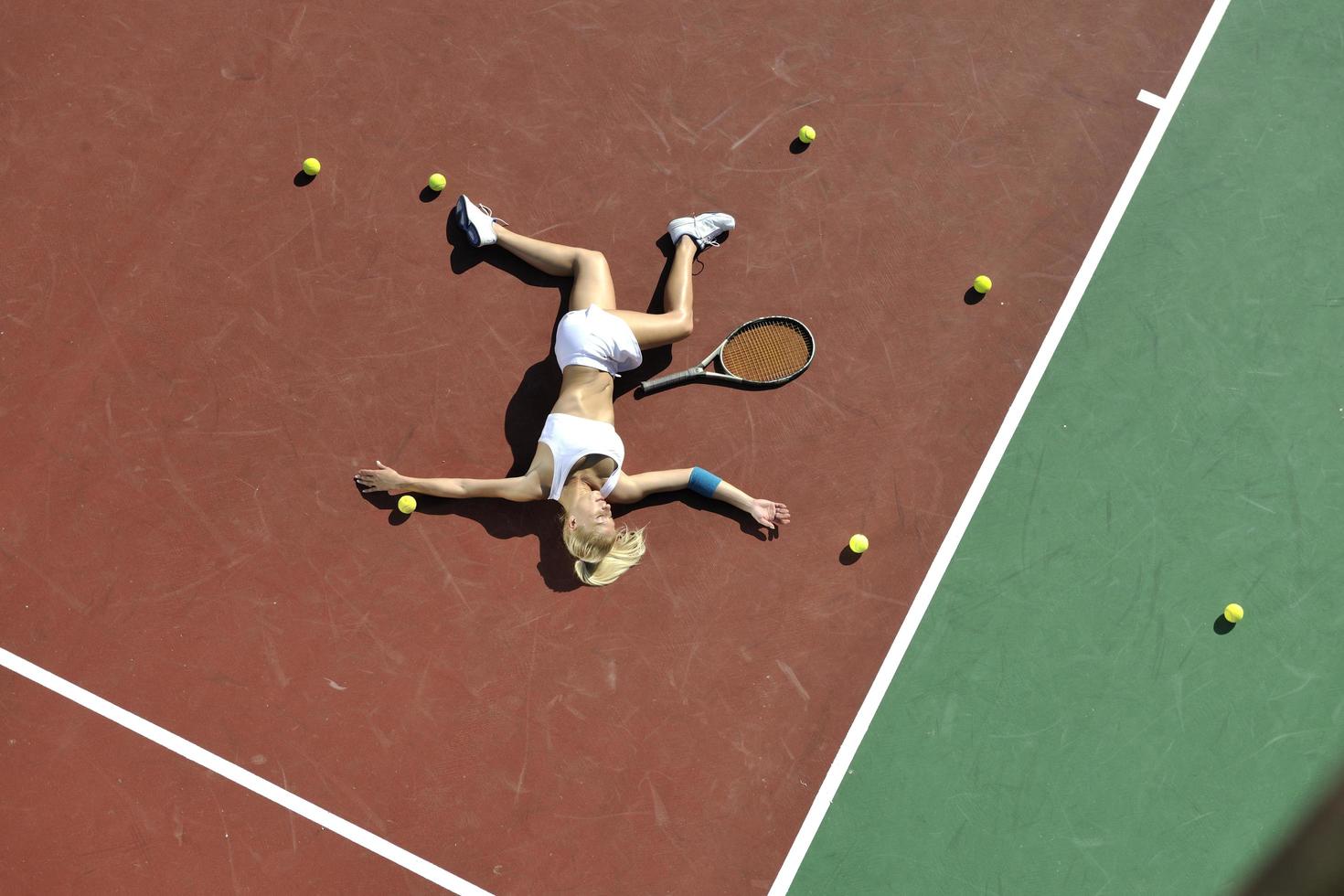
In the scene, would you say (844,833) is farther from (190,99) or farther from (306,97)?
(190,99)

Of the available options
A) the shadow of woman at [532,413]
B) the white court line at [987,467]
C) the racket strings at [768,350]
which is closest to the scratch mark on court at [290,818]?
the shadow of woman at [532,413]

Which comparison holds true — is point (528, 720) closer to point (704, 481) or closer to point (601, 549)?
point (601, 549)

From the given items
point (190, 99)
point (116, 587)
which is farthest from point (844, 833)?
point (190, 99)

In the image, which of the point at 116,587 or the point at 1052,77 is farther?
the point at 1052,77

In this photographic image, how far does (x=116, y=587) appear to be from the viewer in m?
7.20

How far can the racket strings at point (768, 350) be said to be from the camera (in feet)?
24.4

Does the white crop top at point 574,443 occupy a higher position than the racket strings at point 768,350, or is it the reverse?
the racket strings at point 768,350

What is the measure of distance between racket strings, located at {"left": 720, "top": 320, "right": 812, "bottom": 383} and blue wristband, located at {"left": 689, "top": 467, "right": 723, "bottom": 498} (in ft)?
2.52

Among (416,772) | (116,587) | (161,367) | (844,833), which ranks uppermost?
(161,367)

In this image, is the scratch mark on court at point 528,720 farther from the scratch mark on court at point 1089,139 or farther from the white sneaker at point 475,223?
the scratch mark on court at point 1089,139

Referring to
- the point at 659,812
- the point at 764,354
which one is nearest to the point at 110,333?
the point at 764,354

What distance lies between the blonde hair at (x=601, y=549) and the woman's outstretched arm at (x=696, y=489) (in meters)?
0.28

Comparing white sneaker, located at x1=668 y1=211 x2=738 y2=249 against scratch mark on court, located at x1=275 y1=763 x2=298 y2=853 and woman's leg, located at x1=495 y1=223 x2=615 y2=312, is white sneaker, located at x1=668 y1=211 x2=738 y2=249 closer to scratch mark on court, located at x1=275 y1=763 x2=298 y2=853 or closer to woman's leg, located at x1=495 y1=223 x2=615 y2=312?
woman's leg, located at x1=495 y1=223 x2=615 y2=312

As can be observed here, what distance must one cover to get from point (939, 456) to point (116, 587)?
567cm
